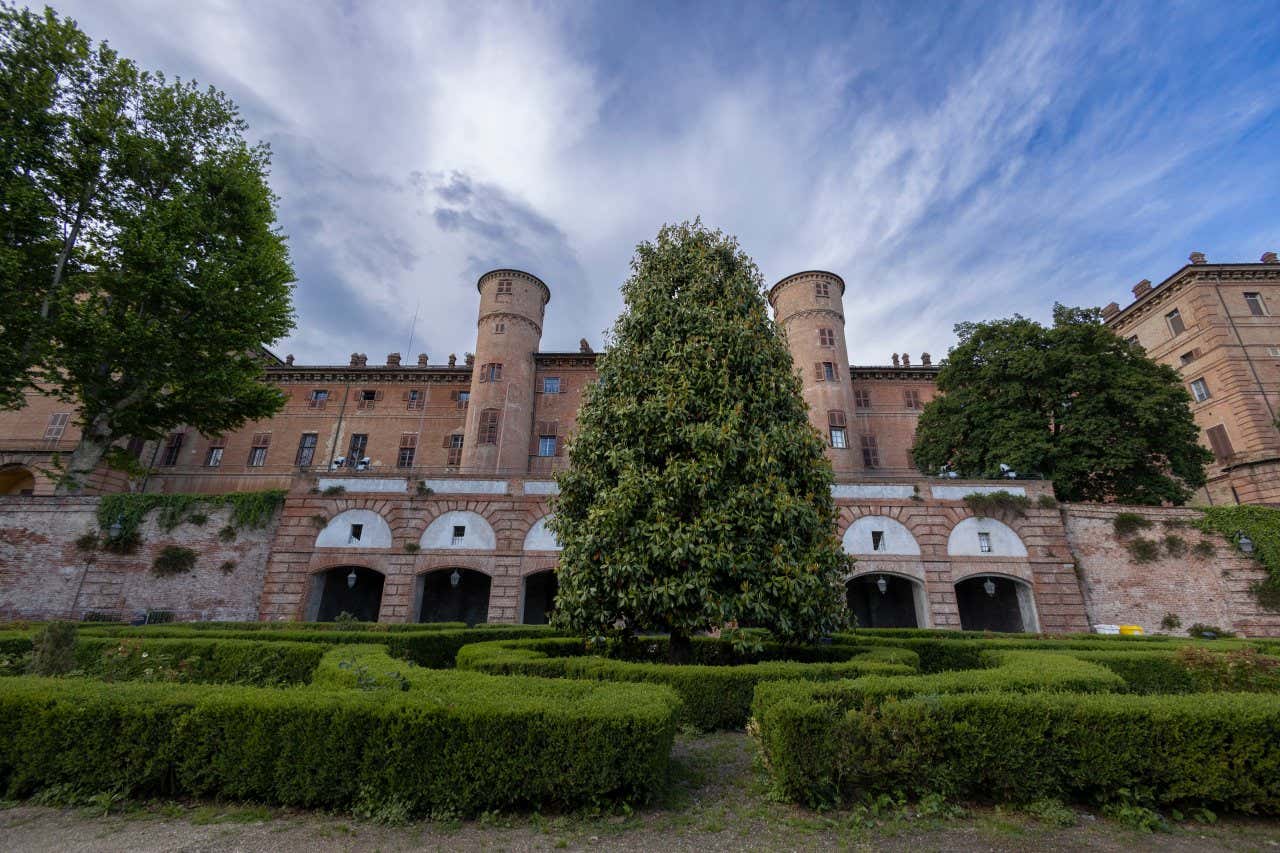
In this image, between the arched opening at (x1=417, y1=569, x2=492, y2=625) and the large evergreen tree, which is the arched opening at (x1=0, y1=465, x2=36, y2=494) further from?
the large evergreen tree

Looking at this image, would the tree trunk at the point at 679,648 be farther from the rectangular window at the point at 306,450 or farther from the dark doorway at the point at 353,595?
the rectangular window at the point at 306,450

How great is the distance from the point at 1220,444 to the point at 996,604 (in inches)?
812

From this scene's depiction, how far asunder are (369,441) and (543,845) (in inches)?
1461

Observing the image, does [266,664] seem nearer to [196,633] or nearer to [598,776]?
[196,633]

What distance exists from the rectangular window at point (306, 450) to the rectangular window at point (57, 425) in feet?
42.7

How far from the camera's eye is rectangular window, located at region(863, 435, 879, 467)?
3503 cm

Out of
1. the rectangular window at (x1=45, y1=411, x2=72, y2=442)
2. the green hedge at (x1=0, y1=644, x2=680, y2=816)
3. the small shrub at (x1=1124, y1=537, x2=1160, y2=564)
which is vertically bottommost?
the green hedge at (x1=0, y1=644, x2=680, y2=816)

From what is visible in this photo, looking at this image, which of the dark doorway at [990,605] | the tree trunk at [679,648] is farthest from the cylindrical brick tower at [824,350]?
the tree trunk at [679,648]

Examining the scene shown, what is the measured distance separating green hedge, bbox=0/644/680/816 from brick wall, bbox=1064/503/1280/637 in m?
23.5

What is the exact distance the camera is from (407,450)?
1451 inches

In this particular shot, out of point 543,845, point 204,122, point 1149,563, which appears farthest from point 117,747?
point 1149,563

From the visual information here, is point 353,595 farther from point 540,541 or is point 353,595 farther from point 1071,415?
point 1071,415

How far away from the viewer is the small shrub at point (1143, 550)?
69.2 feet

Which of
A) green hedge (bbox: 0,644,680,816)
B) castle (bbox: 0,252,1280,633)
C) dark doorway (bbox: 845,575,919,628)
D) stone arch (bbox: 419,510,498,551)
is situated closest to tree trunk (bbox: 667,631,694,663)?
green hedge (bbox: 0,644,680,816)
